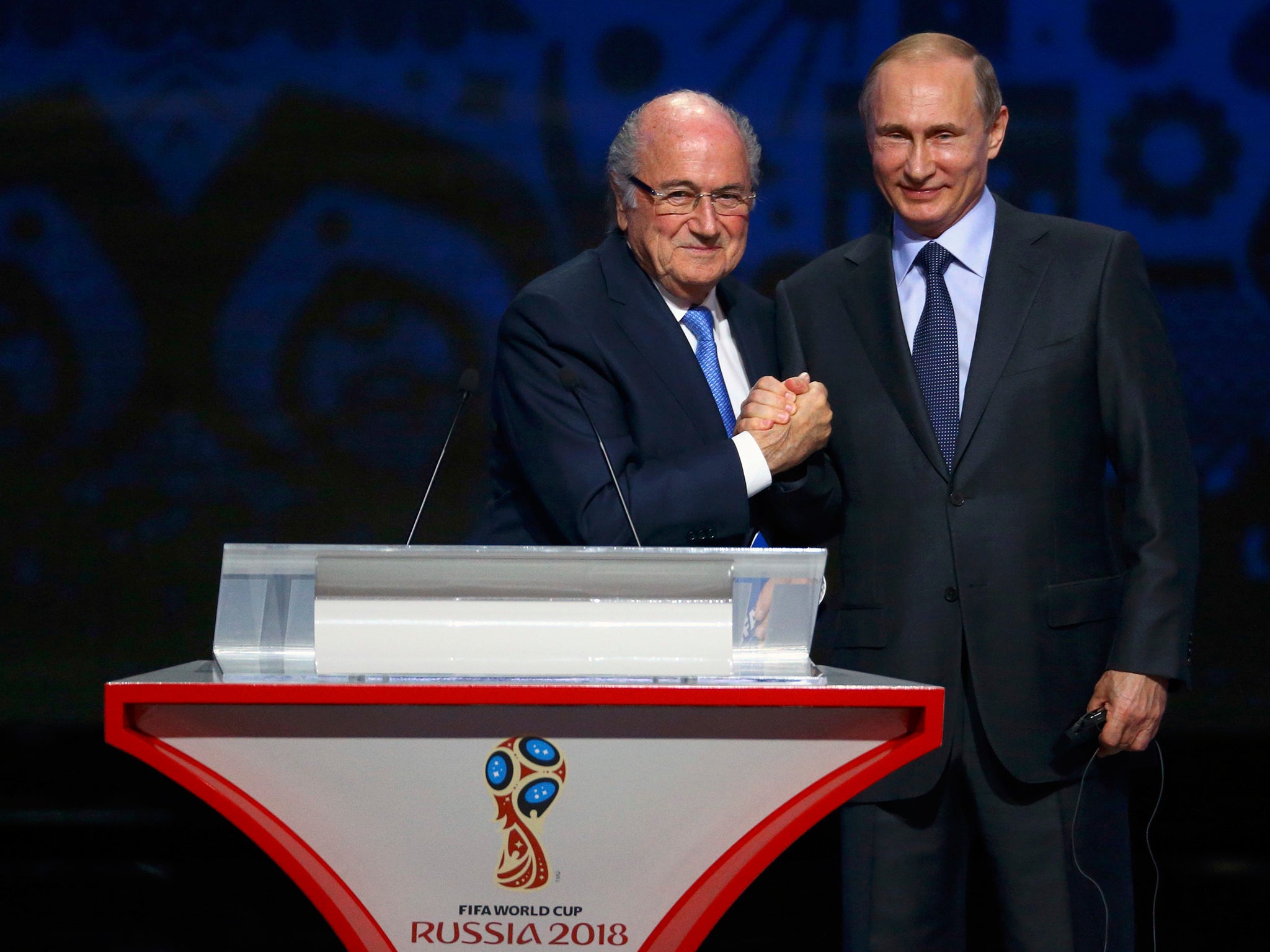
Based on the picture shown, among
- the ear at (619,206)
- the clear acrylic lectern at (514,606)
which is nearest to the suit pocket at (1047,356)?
the clear acrylic lectern at (514,606)

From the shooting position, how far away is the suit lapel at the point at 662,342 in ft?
6.81

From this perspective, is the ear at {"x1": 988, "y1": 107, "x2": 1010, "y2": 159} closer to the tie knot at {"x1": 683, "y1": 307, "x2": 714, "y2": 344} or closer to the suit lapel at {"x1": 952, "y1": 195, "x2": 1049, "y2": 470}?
the suit lapel at {"x1": 952, "y1": 195, "x2": 1049, "y2": 470}

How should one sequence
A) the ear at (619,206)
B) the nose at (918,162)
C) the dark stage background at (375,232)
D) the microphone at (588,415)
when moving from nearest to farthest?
1. the microphone at (588,415)
2. the nose at (918,162)
3. the ear at (619,206)
4. the dark stage background at (375,232)

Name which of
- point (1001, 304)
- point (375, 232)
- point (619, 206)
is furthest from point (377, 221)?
point (1001, 304)

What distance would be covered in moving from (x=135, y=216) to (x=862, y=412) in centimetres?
216

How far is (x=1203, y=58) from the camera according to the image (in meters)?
3.31

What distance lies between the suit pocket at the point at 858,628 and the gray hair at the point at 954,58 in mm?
691

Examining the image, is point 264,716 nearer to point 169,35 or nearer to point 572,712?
point 572,712

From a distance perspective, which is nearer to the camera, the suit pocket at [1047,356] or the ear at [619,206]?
the suit pocket at [1047,356]

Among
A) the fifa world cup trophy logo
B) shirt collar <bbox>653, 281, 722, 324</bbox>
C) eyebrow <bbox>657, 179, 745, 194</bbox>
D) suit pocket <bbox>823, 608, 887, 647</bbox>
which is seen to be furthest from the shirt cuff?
the fifa world cup trophy logo

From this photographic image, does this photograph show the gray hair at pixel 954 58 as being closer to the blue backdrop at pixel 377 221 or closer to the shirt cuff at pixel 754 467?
the shirt cuff at pixel 754 467

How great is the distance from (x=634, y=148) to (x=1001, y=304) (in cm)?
62

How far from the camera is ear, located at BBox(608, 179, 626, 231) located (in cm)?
226

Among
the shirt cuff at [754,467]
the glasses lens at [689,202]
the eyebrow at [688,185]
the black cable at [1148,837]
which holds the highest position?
the eyebrow at [688,185]
